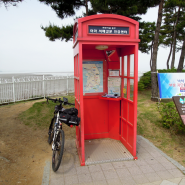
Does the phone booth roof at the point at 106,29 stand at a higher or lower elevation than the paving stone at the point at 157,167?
higher

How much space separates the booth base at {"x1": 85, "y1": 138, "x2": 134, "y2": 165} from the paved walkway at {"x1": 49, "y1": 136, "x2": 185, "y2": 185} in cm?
14

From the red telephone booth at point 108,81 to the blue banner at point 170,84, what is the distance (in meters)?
2.30

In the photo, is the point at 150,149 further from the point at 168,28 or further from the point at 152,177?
the point at 168,28

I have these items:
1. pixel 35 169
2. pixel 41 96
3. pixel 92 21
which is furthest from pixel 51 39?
pixel 35 169

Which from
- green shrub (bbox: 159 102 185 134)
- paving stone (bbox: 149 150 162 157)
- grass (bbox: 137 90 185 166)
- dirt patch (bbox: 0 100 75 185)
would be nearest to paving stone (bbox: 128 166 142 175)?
paving stone (bbox: 149 150 162 157)

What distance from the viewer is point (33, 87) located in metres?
9.20

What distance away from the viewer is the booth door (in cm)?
375

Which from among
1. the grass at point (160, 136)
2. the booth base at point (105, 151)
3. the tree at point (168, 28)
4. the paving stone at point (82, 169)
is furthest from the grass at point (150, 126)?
the tree at point (168, 28)

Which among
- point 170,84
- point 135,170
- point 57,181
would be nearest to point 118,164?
point 135,170

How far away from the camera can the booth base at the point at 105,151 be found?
3.66 metres

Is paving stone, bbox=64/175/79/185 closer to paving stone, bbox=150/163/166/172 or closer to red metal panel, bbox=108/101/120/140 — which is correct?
paving stone, bbox=150/163/166/172

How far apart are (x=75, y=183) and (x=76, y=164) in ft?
1.97

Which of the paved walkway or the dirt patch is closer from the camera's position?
the paved walkway

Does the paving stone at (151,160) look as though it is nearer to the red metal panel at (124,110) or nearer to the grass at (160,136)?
the grass at (160,136)
